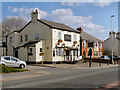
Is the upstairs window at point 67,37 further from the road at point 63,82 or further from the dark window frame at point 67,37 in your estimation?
the road at point 63,82

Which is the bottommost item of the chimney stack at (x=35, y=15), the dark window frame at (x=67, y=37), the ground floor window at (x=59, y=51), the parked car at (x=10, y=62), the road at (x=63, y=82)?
the road at (x=63, y=82)

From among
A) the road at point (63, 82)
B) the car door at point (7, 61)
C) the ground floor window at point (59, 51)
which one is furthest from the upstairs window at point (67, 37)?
the road at point (63, 82)

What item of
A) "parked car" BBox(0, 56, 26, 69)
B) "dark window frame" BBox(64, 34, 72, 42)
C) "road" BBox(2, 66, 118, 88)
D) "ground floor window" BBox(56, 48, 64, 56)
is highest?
"dark window frame" BBox(64, 34, 72, 42)

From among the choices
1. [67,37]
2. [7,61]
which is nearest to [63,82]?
[7,61]

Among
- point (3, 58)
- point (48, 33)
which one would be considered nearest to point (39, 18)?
point (48, 33)

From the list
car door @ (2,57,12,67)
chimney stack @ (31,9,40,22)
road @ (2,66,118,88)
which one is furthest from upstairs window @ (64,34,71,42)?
road @ (2,66,118,88)

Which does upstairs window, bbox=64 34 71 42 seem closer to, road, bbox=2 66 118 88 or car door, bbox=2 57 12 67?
car door, bbox=2 57 12 67

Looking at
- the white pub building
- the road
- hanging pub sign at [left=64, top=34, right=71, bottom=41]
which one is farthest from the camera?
hanging pub sign at [left=64, top=34, right=71, bottom=41]

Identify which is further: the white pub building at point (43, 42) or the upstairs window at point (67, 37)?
the upstairs window at point (67, 37)

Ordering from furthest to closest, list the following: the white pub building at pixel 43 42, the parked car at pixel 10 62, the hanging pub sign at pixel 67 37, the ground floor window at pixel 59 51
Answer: the hanging pub sign at pixel 67 37 → the ground floor window at pixel 59 51 → the white pub building at pixel 43 42 → the parked car at pixel 10 62

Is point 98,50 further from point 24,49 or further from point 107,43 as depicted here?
point 24,49

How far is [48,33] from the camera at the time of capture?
94.5ft

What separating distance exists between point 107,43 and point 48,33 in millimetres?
32798

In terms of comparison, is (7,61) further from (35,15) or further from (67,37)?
(67,37)
